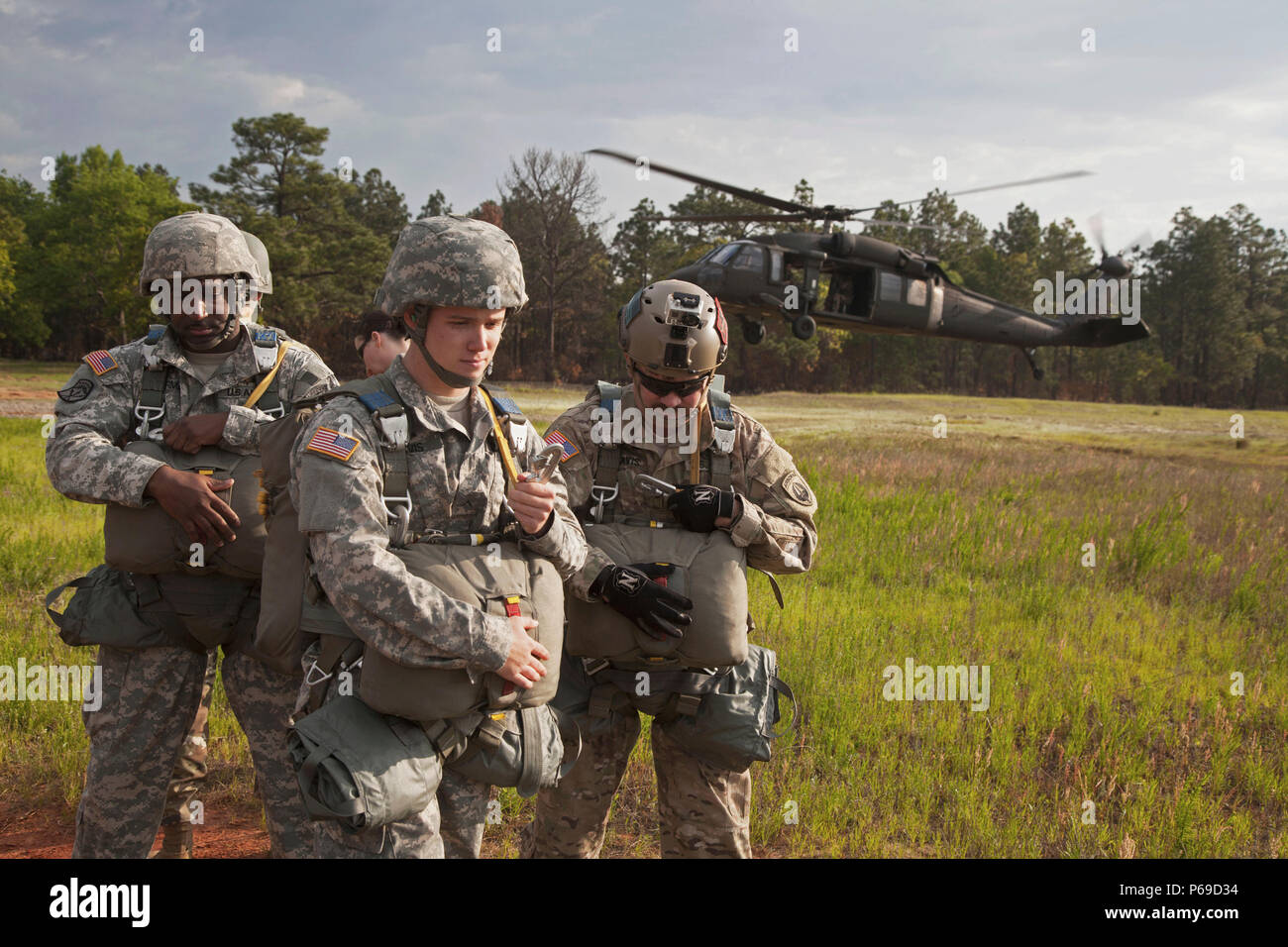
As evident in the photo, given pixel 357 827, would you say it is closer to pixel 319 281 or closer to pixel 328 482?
pixel 328 482

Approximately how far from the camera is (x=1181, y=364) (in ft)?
234

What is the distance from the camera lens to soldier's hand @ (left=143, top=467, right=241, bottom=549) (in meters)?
3.38

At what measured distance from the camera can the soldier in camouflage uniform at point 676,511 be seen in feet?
11.9

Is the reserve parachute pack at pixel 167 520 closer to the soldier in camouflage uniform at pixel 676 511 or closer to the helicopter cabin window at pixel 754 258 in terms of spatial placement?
the soldier in camouflage uniform at pixel 676 511

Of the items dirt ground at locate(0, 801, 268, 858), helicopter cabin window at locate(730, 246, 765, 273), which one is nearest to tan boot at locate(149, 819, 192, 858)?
dirt ground at locate(0, 801, 268, 858)

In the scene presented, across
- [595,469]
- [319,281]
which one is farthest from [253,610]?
[319,281]

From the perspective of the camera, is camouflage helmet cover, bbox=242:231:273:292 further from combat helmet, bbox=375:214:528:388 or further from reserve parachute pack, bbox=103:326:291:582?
combat helmet, bbox=375:214:528:388

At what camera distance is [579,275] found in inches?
2084

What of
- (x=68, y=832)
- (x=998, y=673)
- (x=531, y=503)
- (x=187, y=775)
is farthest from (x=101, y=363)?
(x=998, y=673)

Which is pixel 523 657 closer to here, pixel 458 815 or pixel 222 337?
pixel 458 815

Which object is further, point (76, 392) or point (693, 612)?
point (76, 392)

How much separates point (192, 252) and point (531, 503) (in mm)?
2152

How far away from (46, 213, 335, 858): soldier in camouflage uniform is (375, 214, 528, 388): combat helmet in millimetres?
1131

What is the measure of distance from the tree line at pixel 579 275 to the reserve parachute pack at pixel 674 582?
34.6 meters
